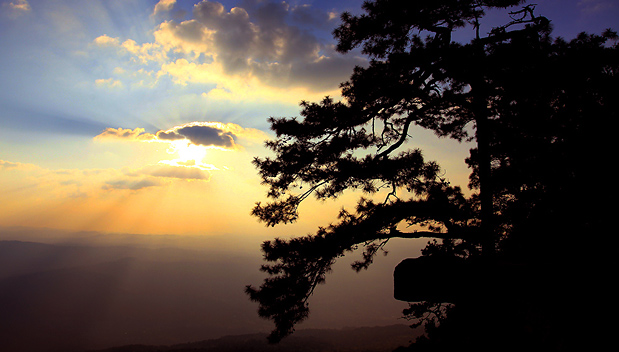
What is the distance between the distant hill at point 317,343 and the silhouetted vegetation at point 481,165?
121327mm

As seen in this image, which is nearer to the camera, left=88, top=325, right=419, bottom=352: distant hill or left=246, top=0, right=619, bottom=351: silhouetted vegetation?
left=246, top=0, right=619, bottom=351: silhouetted vegetation

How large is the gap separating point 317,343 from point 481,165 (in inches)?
5872

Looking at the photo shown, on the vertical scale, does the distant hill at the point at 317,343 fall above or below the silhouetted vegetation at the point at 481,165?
below

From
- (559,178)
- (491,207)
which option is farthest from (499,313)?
(559,178)

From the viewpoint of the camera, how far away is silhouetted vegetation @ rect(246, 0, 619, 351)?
5.36 metres

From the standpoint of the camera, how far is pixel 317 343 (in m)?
136

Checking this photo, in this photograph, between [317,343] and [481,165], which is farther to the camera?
[317,343]

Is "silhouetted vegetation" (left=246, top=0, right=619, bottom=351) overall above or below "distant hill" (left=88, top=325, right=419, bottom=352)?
above

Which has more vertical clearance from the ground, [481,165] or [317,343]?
[481,165]

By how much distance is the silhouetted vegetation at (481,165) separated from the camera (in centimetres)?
536

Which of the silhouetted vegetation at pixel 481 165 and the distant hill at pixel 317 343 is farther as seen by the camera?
the distant hill at pixel 317 343

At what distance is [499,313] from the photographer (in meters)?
→ 4.48

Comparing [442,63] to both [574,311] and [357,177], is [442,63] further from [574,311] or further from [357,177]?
[574,311]

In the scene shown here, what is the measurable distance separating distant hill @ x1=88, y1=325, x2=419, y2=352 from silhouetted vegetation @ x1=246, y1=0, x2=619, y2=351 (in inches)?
4777
